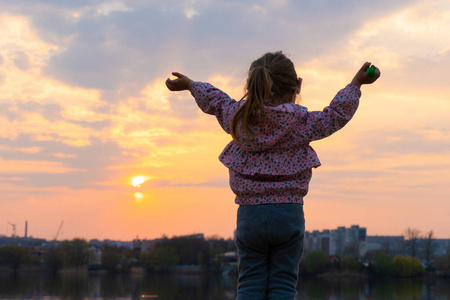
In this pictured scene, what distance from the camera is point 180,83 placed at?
98.9 inches

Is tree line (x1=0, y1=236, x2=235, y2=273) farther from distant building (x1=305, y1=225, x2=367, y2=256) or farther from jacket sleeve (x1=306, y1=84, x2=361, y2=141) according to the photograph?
jacket sleeve (x1=306, y1=84, x2=361, y2=141)

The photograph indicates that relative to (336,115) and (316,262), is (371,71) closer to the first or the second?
(336,115)

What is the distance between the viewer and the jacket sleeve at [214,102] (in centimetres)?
238

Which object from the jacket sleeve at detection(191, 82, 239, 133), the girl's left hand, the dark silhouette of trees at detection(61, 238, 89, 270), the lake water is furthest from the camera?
the dark silhouette of trees at detection(61, 238, 89, 270)

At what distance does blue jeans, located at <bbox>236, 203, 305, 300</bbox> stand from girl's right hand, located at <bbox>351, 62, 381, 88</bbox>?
60 centimetres

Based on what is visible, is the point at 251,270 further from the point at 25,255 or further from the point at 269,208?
the point at 25,255

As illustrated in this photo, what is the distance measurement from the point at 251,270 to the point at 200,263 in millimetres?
84545

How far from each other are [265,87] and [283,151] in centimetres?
28

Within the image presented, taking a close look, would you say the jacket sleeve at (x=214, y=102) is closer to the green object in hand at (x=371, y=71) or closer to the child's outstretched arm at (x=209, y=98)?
the child's outstretched arm at (x=209, y=98)

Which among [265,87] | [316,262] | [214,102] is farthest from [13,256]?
[265,87]

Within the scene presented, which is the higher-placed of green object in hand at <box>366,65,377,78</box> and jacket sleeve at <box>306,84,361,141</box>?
green object in hand at <box>366,65,377,78</box>

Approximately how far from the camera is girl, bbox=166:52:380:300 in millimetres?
2182

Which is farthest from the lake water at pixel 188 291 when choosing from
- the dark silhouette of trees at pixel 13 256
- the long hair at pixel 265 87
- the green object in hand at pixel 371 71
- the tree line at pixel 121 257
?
the green object in hand at pixel 371 71

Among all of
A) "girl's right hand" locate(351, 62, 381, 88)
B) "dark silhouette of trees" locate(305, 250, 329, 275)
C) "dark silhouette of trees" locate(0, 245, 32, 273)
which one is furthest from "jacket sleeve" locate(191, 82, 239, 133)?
"dark silhouette of trees" locate(0, 245, 32, 273)
